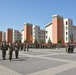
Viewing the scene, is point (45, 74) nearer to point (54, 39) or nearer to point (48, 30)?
point (54, 39)

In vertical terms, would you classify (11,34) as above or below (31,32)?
above

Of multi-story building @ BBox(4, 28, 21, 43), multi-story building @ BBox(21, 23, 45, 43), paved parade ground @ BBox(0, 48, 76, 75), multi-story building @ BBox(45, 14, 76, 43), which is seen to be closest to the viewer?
paved parade ground @ BBox(0, 48, 76, 75)

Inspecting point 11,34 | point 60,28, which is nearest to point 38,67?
point 60,28

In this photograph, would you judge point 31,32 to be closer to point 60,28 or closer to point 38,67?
point 60,28

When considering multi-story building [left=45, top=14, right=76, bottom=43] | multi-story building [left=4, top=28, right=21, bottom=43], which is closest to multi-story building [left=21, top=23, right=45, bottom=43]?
multi-story building [left=4, top=28, right=21, bottom=43]

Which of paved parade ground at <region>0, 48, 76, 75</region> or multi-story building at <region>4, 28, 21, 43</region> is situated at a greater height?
multi-story building at <region>4, 28, 21, 43</region>

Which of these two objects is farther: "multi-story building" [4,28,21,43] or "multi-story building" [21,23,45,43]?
"multi-story building" [4,28,21,43]

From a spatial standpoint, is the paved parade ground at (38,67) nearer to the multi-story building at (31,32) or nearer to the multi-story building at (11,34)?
the multi-story building at (31,32)

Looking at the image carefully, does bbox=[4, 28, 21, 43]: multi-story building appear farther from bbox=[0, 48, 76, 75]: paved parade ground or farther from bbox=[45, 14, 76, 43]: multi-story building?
bbox=[0, 48, 76, 75]: paved parade ground

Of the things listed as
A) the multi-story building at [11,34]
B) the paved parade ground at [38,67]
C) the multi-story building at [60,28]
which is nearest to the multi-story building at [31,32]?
the multi-story building at [11,34]

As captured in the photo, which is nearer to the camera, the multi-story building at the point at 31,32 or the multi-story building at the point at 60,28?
the multi-story building at the point at 60,28

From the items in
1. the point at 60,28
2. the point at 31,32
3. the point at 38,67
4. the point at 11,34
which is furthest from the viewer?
the point at 11,34

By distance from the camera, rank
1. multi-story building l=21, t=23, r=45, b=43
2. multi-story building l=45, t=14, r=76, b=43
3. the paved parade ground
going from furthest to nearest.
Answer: multi-story building l=21, t=23, r=45, b=43 < multi-story building l=45, t=14, r=76, b=43 < the paved parade ground

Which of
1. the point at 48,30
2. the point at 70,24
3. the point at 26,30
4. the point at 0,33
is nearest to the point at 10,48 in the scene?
the point at 70,24
